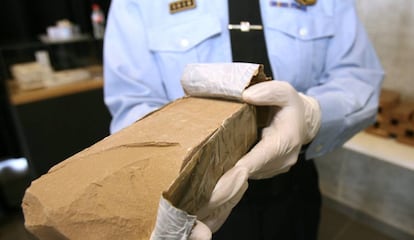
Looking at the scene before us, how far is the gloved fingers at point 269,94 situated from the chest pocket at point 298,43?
0.40ft

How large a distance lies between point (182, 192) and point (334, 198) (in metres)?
1.36

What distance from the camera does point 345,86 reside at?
0.54 metres

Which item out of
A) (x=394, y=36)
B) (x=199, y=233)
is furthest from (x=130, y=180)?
(x=394, y=36)

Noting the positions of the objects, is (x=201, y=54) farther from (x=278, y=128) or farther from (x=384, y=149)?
(x=384, y=149)

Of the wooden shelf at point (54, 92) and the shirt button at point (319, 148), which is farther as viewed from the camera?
the wooden shelf at point (54, 92)

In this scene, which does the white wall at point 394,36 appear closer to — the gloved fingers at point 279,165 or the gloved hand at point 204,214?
the gloved fingers at point 279,165

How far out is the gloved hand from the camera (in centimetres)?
23

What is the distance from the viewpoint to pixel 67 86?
1313mm

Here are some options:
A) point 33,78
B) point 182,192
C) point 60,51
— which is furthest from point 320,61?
point 60,51

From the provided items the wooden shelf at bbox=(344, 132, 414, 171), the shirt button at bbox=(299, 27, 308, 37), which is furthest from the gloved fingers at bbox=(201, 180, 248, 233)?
the wooden shelf at bbox=(344, 132, 414, 171)

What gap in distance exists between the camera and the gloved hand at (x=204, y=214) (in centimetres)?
23

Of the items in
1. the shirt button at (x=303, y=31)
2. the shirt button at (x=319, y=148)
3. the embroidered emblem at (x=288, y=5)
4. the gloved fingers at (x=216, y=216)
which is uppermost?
the embroidered emblem at (x=288, y=5)

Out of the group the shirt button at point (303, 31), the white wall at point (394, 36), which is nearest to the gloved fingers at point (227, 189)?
the shirt button at point (303, 31)

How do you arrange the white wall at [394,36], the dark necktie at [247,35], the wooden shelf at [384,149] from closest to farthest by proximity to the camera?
the dark necktie at [247,35]
the wooden shelf at [384,149]
the white wall at [394,36]
